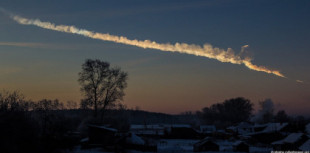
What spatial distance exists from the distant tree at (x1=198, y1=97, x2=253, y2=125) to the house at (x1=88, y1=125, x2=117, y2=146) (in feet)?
340

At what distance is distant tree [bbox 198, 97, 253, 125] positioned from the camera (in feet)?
492

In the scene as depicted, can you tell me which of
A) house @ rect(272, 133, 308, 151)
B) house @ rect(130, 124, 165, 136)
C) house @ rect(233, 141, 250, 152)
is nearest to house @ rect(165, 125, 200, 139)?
house @ rect(130, 124, 165, 136)

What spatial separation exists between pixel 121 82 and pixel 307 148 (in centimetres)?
3094

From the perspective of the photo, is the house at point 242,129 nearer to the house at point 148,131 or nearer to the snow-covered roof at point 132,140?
the house at point 148,131

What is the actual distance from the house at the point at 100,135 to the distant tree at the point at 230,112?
103680mm

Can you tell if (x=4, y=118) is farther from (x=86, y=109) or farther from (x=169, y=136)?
(x=169, y=136)

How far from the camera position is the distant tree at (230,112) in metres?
150

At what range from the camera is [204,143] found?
5197 centimetres

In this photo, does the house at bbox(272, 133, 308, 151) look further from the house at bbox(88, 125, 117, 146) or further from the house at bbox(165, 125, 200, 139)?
the house at bbox(165, 125, 200, 139)

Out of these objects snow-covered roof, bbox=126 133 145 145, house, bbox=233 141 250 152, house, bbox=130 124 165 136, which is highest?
snow-covered roof, bbox=126 133 145 145

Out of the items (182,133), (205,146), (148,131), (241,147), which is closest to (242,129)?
(182,133)

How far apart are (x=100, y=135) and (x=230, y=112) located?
115 m

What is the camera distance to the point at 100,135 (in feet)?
162

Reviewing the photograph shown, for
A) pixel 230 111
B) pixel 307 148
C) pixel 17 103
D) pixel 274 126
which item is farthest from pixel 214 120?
pixel 17 103
